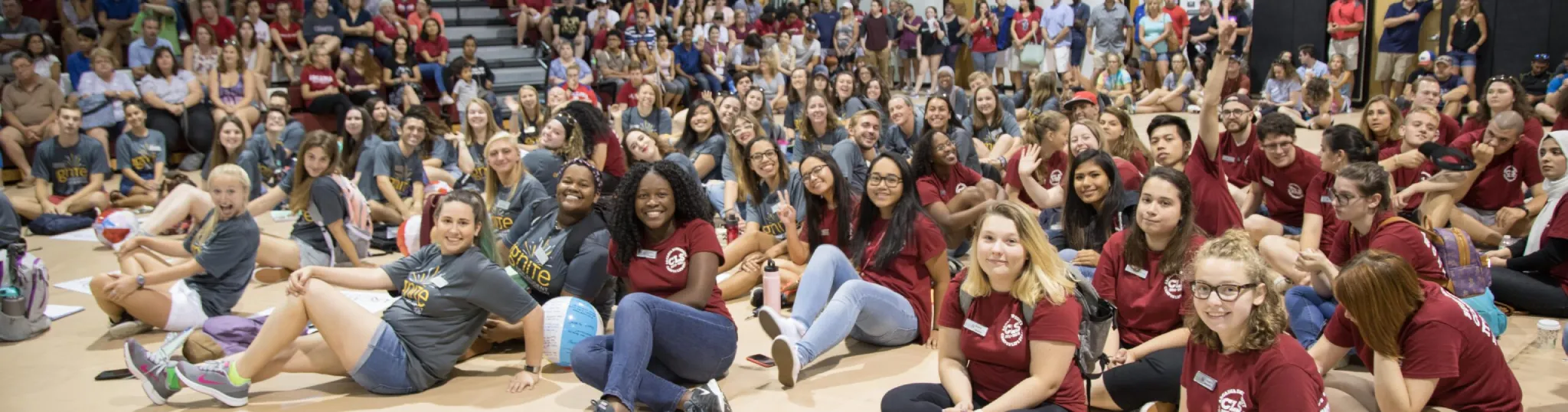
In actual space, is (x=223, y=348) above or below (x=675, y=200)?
below

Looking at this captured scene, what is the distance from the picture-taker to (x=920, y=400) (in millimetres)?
3500

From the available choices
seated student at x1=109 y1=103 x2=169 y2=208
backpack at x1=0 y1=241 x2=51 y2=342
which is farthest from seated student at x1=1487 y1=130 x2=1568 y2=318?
seated student at x1=109 y1=103 x2=169 y2=208

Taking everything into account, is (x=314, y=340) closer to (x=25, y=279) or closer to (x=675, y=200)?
(x=675, y=200)

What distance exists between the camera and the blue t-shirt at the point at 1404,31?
44.5 feet

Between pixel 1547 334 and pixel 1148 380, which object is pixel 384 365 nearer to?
pixel 1148 380

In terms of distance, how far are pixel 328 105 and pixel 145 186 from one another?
10.5ft

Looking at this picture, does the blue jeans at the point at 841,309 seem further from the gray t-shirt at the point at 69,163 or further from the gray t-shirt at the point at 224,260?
the gray t-shirt at the point at 69,163

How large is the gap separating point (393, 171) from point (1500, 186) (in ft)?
20.8

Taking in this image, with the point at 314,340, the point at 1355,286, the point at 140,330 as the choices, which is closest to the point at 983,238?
the point at 1355,286

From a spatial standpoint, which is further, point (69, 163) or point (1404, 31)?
point (1404, 31)

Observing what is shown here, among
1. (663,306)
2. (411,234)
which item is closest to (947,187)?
(663,306)

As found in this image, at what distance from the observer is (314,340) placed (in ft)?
14.6

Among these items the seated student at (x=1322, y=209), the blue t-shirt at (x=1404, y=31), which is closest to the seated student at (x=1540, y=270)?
the seated student at (x=1322, y=209)

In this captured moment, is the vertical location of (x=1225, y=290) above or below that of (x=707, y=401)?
above
